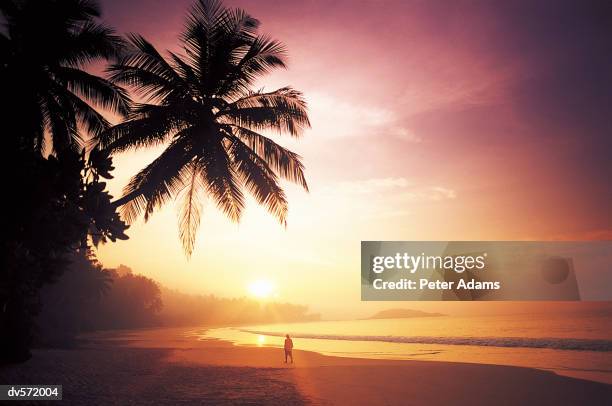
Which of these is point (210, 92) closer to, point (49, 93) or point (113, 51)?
point (113, 51)

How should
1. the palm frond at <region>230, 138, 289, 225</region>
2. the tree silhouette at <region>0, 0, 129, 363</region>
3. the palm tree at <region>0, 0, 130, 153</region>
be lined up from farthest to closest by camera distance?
the palm frond at <region>230, 138, 289, 225</region>
the palm tree at <region>0, 0, 130, 153</region>
the tree silhouette at <region>0, 0, 129, 363</region>

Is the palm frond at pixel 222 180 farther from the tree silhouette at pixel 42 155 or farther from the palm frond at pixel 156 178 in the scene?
the tree silhouette at pixel 42 155

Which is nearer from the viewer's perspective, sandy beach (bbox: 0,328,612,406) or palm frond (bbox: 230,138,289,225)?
sandy beach (bbox: 0,328,612,406)

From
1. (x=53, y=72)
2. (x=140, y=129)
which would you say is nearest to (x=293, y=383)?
(x=140, y=129)

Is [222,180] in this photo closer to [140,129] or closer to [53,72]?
[140,129]

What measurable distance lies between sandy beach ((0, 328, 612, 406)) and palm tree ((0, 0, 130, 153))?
6.96 m

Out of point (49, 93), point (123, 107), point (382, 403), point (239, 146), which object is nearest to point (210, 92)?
point (239, 146)

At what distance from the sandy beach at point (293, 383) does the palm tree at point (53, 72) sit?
696 centimetres

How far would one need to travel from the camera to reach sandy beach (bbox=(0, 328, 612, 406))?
11.3 meters

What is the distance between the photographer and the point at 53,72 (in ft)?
50.3

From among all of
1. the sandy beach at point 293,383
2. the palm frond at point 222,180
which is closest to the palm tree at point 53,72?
the palm frond at point 222,180

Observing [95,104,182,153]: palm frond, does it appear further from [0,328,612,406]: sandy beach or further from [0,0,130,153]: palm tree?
[0,328,612,406]: sandy beach

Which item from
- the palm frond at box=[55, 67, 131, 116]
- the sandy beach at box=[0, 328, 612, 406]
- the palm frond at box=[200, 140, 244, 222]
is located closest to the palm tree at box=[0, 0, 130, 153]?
the palm frond at box=[55, 67, 131, 116]

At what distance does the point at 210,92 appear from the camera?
16.3 meters
